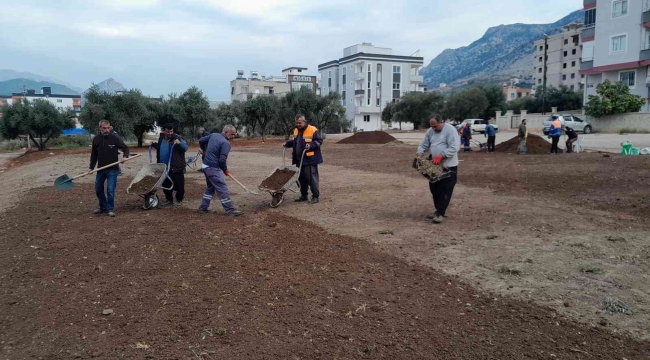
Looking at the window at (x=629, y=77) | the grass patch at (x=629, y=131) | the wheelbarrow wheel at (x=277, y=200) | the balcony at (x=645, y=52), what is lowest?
the wheelbarrow wheel at (x=277, y=200)

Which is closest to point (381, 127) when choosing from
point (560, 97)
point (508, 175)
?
point (560, 97)

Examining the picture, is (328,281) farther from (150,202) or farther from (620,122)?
(620,122)

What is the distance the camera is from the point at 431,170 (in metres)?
7.26

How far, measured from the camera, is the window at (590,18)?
154 feet

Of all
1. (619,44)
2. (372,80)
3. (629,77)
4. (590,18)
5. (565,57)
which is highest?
(565,57)

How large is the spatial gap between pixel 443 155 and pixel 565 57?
3722 inches

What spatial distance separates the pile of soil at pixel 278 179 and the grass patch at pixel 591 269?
5300 millimetres

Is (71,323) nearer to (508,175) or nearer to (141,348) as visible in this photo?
(141,348)

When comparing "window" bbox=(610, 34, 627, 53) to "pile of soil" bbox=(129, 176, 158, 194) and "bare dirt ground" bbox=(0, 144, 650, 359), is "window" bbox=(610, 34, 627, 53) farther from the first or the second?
"pile of soil" bbox=(129, 176, 158, 194)

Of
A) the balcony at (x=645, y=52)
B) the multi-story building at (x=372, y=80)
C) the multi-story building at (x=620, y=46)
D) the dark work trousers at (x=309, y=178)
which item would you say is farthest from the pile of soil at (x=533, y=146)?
the multi-story building at (x=372, y=80)

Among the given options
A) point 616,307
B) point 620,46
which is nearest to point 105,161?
point 616,307

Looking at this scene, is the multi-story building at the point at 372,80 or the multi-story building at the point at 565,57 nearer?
the multi-story building at the point at 372,80

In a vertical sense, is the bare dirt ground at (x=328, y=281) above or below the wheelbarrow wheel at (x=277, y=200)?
below

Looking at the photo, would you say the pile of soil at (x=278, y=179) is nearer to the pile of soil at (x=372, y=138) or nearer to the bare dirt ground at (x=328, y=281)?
the bare dirt ground at (x=328, y=281)
